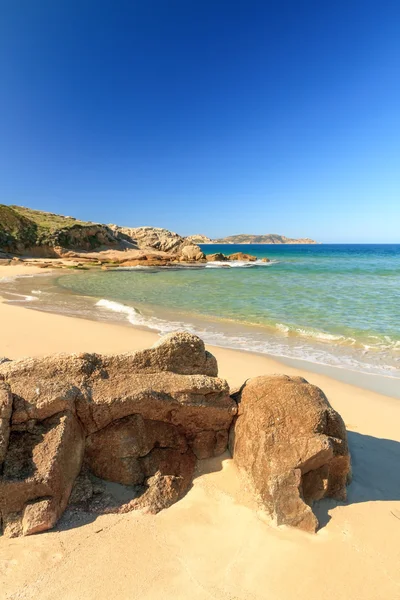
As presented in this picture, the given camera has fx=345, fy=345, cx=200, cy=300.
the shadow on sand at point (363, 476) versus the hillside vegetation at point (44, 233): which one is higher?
the hillside vegetation at point (44, 233)

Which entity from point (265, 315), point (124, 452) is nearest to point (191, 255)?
point (265, 315)

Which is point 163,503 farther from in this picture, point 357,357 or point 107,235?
point 107,235

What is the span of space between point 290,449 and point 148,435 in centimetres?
141

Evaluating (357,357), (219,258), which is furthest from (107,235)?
(357,357)

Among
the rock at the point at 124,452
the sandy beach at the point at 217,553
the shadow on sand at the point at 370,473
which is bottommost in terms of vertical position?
the shadow on sand at the point at 370,473

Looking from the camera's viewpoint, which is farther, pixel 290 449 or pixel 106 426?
pixel 106 426

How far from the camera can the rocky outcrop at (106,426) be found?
2908 mm

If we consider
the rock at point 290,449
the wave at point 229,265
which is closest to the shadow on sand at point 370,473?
the rock at point 290,449

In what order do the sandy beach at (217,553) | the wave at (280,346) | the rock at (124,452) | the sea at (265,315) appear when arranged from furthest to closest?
the sea at (265,315)
the wave at (280,346)
the rock at (124,452)
the sandy beach at (217,553)

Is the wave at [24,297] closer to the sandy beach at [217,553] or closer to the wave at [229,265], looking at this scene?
the sandy beach at [217,553]

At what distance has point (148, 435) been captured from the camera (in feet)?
11.6

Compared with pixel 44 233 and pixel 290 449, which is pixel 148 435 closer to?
pixel 290 449

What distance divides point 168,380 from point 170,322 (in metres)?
8.87

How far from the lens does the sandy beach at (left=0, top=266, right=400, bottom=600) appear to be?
2.49m
